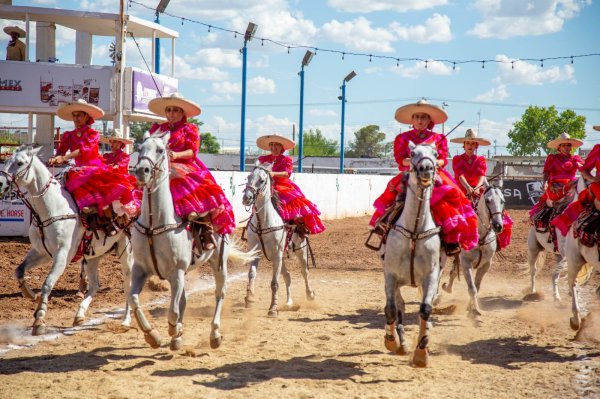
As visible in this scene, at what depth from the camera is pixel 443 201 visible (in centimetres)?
778

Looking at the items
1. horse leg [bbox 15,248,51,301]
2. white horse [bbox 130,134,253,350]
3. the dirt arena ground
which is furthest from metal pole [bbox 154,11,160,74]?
white horse [bbox 130,134,253,350]

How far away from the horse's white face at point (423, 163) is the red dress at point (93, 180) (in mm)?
4221

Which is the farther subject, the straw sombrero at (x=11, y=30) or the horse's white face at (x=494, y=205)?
the straw sombrero at (x=11, y=30)

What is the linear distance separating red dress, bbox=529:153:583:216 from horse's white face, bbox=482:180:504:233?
1729 millimetres

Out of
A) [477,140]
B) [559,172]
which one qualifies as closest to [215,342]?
[477,140]

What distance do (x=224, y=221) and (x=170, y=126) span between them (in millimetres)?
1293

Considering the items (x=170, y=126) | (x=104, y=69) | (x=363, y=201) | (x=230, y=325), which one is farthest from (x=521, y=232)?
(x=170, y=126)

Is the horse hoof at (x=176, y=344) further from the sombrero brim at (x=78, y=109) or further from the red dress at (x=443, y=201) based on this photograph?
the sombrero brim at (x=78, y=109)

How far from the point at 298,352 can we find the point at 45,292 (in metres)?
3.18

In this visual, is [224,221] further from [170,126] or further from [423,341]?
[423,341]

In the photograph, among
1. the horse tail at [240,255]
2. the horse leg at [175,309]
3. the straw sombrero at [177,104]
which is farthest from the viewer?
the horse tail at [240,255]

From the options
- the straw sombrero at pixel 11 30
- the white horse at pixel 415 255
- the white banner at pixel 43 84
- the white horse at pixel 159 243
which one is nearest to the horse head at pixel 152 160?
the white horse at pixel 159 243

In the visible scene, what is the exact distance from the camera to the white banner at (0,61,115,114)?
22.9 m

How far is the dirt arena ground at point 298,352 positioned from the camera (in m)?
6.51
